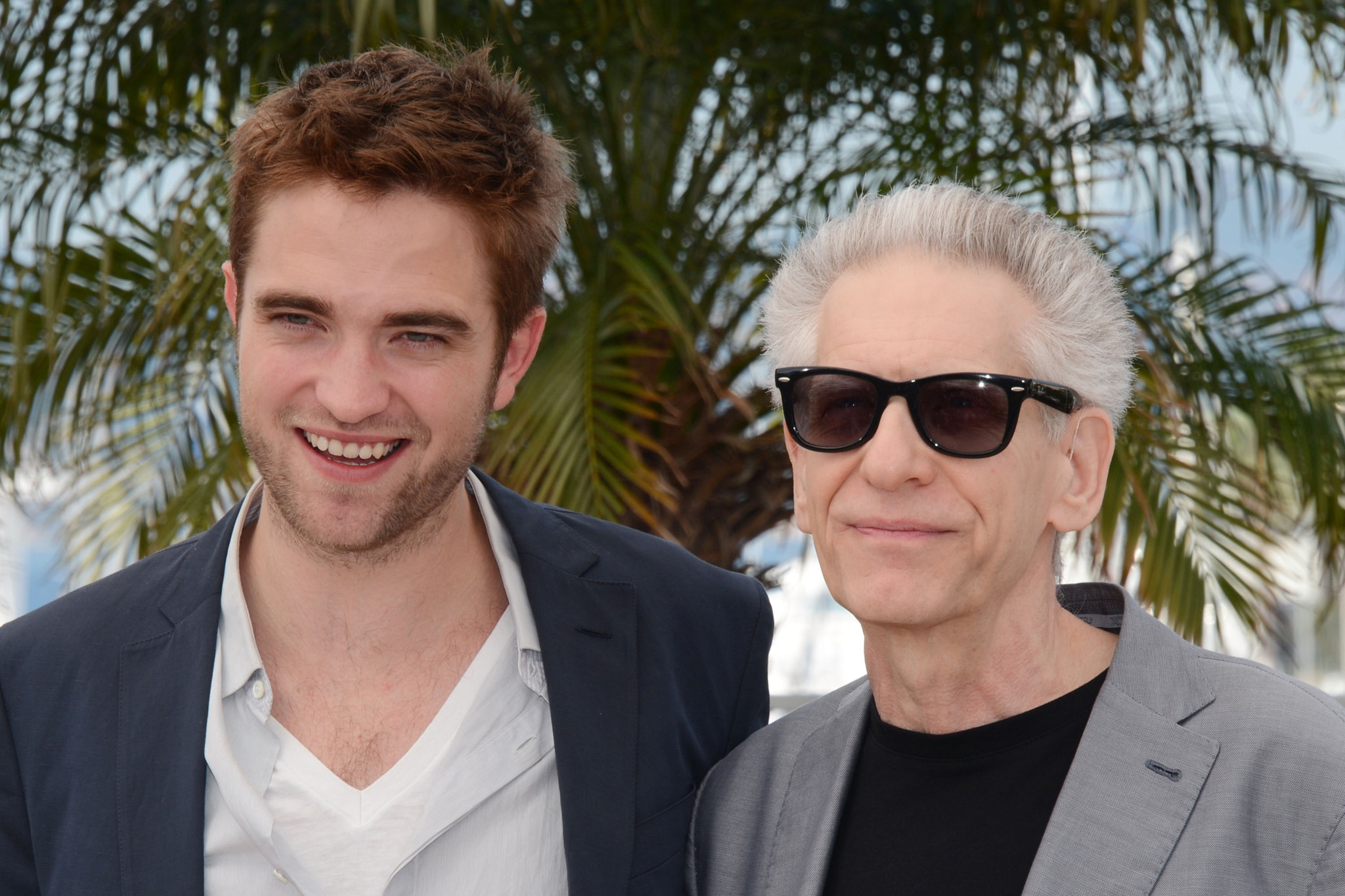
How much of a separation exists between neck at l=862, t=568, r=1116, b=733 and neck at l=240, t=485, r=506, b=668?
0.71 m

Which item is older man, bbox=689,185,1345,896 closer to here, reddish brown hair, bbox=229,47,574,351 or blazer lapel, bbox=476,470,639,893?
blazer lapel, bbox=476,470,639,893

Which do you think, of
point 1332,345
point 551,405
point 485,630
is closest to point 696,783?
point 485,630

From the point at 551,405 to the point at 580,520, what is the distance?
759 mm

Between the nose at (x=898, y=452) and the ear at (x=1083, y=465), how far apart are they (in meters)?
0.19

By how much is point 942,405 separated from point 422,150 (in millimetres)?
838

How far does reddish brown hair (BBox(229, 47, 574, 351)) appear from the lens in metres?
A: 1.78

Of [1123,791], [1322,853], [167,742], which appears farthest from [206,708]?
[1322,853]

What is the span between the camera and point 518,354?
6.68 ft

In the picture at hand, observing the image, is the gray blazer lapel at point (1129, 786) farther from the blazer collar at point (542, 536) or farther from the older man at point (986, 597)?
the blazer collar at point (542, 536)

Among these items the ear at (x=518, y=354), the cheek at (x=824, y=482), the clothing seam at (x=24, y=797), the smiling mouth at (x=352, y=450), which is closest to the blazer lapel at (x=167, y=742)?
the clothing seam at (x=24, y=797)

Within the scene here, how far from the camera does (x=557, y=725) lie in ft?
5.83

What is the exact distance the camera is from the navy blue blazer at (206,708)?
162 cm

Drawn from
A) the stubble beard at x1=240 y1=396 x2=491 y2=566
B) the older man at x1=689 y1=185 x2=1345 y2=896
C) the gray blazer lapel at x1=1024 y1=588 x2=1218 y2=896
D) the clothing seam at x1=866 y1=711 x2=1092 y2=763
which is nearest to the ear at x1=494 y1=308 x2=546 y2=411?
the stubble beard at x1=240 y1=396 x2=491 y2=566

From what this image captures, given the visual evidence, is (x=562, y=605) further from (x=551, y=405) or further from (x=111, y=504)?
(x=111, y=504)
